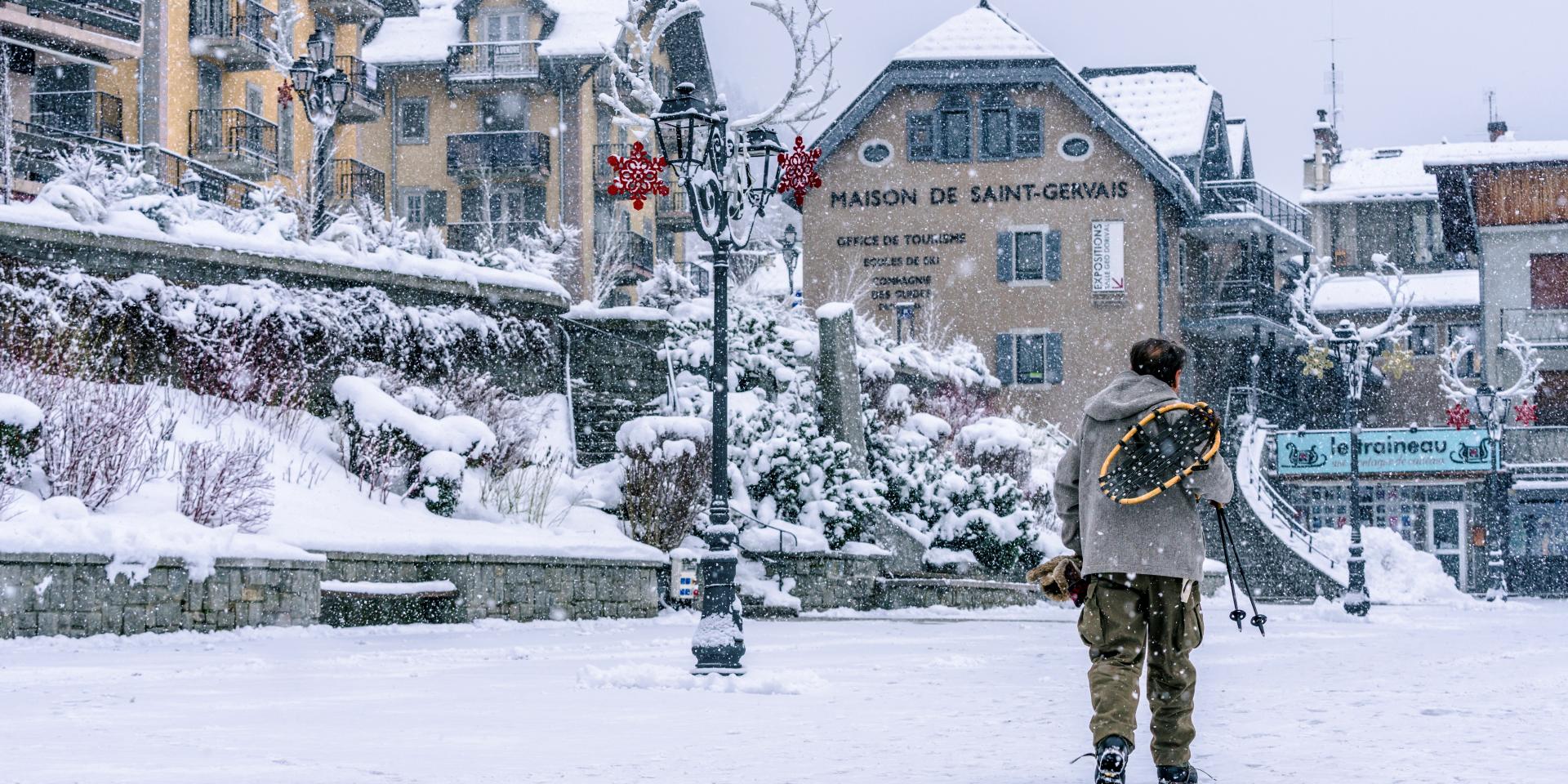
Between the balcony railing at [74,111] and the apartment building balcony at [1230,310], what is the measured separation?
995 inches

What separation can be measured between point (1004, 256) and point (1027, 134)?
2.91 m

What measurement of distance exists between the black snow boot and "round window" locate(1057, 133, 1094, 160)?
3574cm

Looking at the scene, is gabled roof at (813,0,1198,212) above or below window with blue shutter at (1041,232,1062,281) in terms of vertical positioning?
above

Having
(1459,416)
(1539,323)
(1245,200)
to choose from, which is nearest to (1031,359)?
(1245,200)

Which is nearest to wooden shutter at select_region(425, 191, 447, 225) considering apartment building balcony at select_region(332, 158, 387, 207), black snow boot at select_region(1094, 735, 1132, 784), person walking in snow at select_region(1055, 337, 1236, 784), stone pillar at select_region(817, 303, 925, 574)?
apartment building balcony at select_region(332, 158, 387, 207)

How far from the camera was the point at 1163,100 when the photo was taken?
4519 centimetres

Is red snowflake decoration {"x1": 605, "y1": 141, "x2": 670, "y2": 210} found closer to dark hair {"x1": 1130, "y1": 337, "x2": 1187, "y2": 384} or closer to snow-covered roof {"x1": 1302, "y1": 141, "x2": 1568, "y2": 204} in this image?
dark hair {"x1": 1130, "y1": 337, "x2": 1187, "y2": 384}

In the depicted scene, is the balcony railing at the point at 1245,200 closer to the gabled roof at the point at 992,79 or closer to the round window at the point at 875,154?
the gabled roof at the point at 992,79

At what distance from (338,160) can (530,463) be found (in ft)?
77.3

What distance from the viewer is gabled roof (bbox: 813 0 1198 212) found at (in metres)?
39.9

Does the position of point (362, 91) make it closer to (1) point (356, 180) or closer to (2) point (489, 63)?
(1) point (356, 180)

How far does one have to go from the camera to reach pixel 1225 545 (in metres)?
6.71

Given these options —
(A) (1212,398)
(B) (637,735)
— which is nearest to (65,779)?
(B) (637,735)

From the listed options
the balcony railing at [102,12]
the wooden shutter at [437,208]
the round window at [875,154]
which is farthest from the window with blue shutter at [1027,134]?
the balcony railing at [102,12]
